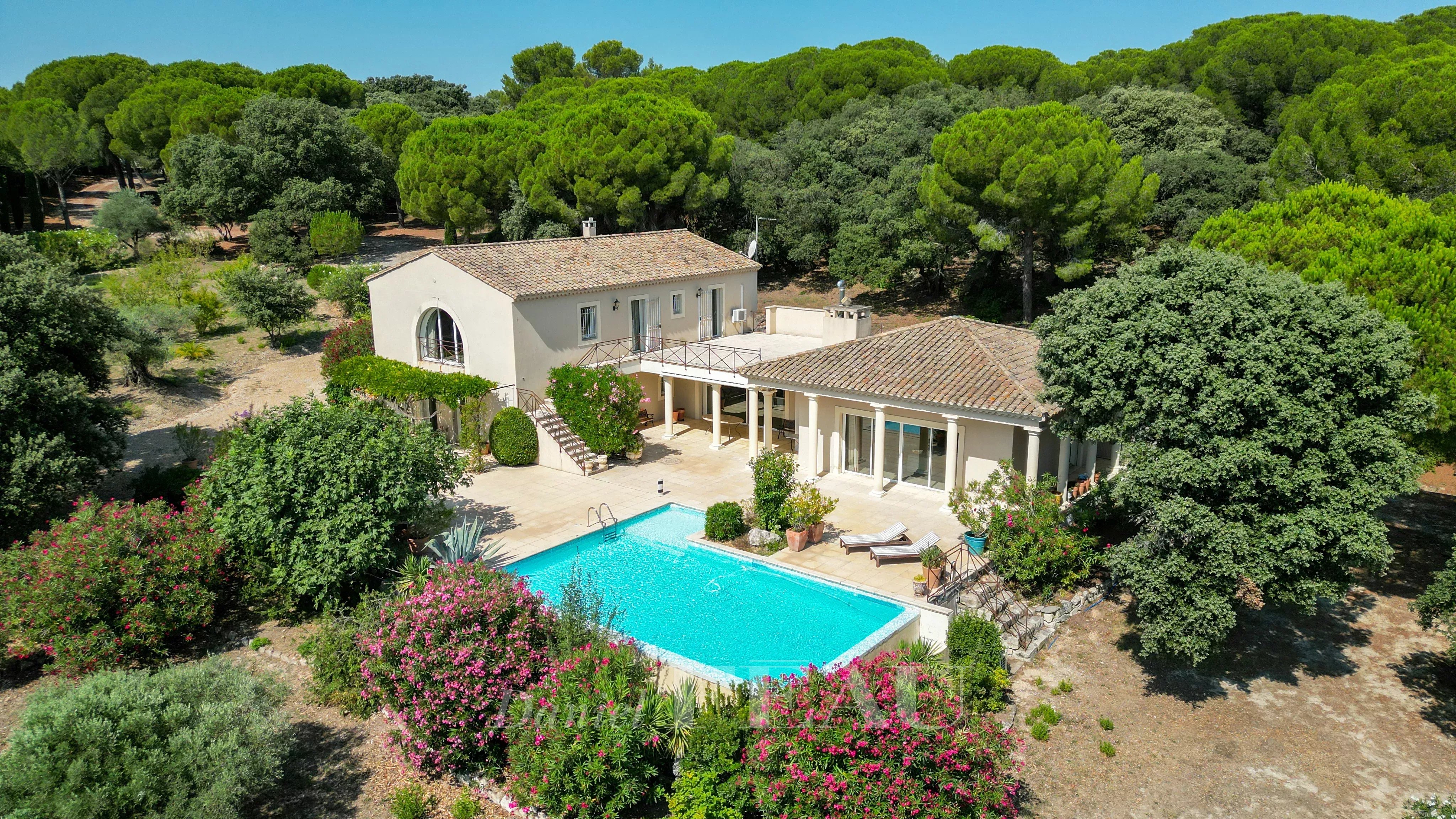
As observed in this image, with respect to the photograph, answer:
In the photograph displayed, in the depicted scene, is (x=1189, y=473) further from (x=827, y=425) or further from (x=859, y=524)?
(x=827, y=425)

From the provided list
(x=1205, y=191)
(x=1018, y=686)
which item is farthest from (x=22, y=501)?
(x=1205, y=191)

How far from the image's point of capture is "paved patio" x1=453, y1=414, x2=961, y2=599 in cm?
2038

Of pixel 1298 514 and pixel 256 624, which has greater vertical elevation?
pixel 1298 514

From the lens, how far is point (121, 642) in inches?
631

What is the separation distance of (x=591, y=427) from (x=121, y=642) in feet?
44.7

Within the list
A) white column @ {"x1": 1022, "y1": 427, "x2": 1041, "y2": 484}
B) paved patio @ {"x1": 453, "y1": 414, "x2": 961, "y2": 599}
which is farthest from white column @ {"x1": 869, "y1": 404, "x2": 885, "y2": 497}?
white column @ {"x1": 1022, "y1": 427, "x2": 1041, "y2": 484}

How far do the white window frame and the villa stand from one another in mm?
55

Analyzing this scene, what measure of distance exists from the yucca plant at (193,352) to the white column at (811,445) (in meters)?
26.4

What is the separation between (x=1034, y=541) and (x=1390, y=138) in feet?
95.1

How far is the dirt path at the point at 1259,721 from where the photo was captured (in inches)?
531

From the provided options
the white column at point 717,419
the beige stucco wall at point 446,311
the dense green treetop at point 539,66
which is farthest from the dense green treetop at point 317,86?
the white column at point 717,419

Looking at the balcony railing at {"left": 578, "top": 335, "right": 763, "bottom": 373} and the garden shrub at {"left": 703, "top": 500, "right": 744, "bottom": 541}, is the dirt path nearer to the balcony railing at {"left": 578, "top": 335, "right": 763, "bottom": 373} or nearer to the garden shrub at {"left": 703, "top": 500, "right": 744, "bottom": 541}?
the garden shrub at {"left": 703, "top": 500, "right": 744, "bottom": 541}

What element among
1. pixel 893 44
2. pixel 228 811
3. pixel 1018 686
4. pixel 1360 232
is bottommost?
pixel 1018 686

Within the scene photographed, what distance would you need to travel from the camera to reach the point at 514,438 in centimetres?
2736
